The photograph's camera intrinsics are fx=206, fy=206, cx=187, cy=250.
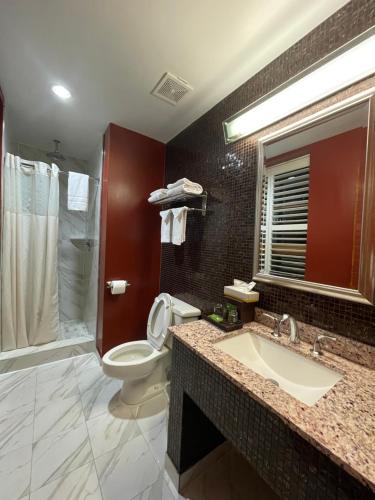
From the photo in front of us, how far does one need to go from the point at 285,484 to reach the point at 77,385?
1.78 m

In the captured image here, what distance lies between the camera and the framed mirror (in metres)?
A: 0.88

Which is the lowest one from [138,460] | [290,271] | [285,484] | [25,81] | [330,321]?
[138,460]

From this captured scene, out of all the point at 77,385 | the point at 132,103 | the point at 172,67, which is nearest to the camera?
the point at 172,67

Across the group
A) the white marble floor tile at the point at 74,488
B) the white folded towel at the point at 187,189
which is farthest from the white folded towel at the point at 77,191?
the white marble floor tile at the point at 74,488

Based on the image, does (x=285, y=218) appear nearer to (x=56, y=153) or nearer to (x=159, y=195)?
(x=159, y=195)

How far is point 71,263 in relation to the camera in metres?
2.81

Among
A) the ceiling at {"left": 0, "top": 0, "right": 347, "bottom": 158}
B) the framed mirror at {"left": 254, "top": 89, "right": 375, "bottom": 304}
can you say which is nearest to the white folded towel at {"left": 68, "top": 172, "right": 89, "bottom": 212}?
the ceiling at {"left": 0, "top": 0, "right": 347, "bottom": 158}

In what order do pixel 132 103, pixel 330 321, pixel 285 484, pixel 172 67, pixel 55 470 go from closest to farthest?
pixel 285 484, pixel 330 321, pixel 55 470, pixel 172 67, pixel 132 103

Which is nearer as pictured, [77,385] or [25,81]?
[25,81]

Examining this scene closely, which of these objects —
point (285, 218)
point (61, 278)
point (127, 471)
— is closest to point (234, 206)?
point (285, 218)

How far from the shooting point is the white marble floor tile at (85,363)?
1.99m

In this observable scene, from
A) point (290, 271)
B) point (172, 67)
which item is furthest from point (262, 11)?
point (290, 271)

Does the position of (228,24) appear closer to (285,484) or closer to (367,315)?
(367,315)

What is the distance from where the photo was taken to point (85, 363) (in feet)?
6.81
